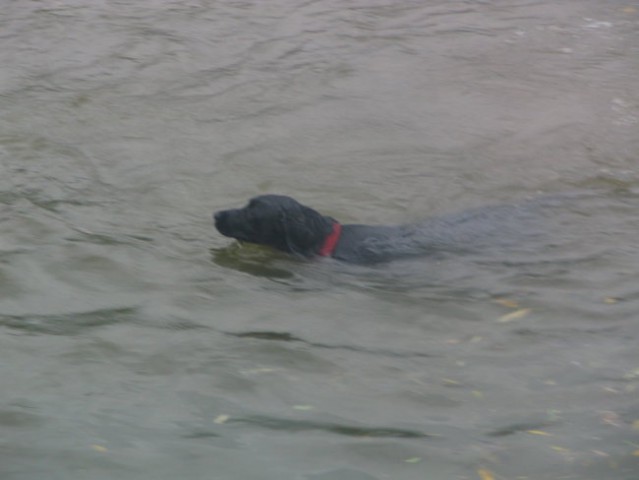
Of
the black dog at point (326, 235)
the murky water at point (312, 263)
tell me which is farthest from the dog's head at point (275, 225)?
the murky water at point (312, 263)

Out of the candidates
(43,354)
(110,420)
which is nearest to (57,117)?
(43,354)

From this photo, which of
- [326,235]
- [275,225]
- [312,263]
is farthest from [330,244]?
[275,225]

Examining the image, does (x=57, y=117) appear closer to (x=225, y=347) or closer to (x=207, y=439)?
(x=225, y=347)

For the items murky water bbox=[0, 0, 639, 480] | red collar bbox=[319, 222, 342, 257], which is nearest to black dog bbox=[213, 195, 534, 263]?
red collar bbox=[319, 222, 342, 257]

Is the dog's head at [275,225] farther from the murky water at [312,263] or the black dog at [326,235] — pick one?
the murky water at [312,263]

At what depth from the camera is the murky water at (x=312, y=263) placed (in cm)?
476

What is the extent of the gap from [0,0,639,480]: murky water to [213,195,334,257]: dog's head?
0.62ft

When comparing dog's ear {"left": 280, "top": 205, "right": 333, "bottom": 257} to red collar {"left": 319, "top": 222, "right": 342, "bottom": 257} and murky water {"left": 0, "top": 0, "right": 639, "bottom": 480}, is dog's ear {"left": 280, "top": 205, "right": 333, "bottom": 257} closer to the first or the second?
red collar {"left": 319, "top": 222, "right": 342, "bottom": 257}

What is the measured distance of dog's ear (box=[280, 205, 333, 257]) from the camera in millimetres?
6844

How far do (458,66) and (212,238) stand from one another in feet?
15.6

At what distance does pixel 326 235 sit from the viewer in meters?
6.93

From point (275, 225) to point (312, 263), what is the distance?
0.35 m

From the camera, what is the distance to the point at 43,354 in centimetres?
554

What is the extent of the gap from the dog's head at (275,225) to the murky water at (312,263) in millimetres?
190
